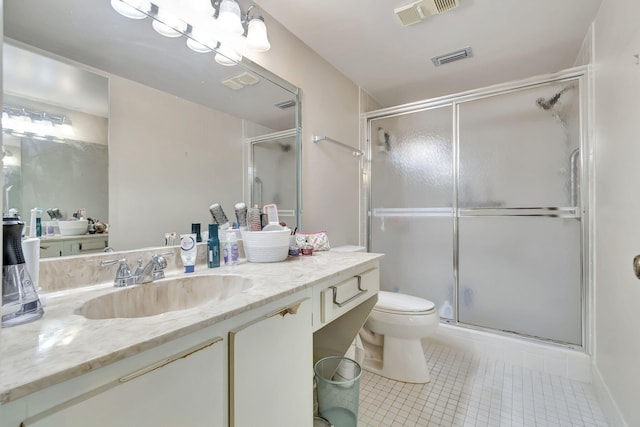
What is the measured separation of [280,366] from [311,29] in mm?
1796

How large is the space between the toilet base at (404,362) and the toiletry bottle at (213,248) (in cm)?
119

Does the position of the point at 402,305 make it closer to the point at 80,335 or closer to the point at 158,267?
the point at 158,267

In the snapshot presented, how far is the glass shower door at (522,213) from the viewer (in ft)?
5.96

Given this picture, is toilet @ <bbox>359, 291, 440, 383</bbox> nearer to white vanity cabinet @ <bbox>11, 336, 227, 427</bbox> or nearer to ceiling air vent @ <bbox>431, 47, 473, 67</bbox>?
white vanity cabinet @ <bbox>11, 336, 227, 427</bbox>

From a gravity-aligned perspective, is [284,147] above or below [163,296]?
above

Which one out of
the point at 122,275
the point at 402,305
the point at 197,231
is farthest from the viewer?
the point at 402,305

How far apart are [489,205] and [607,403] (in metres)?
1.19

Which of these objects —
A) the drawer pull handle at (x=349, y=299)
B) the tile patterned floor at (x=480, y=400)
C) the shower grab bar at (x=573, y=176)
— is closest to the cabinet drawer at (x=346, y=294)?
the drawer pull handle at (x=349, y=299)

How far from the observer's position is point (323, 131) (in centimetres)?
203

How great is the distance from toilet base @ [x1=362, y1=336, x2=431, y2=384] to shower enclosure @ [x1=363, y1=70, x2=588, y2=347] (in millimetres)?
611

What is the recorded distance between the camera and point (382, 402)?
1.55 meters

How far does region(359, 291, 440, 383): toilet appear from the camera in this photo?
1.71m

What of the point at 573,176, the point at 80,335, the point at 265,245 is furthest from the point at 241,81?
the point at 573,176

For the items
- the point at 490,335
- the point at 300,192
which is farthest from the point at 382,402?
the point at 300,192
